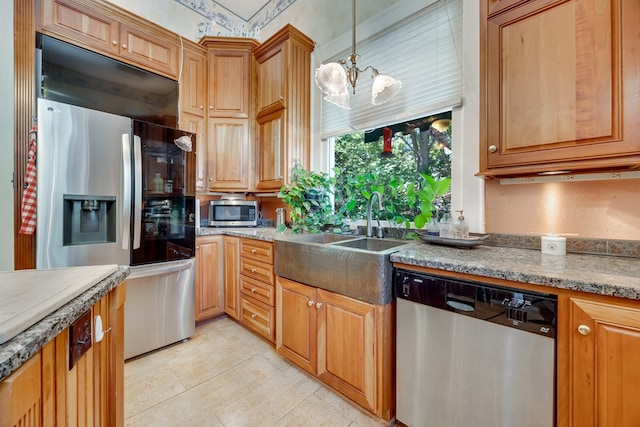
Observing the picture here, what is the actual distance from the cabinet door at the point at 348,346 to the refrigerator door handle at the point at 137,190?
1380 millimetres

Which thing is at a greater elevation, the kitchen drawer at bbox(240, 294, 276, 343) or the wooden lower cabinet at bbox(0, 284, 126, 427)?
the wooden lower cabinet at bbox(0, 284, 126, 427)

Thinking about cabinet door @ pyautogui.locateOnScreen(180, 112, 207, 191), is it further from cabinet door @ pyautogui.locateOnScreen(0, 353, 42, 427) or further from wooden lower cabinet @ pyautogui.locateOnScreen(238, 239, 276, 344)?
cabinet door @ pyautogui.locateOnScreen(0, 353, 42, 427)

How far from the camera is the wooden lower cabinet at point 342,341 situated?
134 cm

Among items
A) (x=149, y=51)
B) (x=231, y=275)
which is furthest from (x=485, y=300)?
(x=149, y=51)

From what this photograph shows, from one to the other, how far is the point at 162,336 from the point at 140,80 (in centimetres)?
221

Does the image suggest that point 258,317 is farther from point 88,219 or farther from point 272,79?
point 272,79

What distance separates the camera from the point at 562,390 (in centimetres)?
91

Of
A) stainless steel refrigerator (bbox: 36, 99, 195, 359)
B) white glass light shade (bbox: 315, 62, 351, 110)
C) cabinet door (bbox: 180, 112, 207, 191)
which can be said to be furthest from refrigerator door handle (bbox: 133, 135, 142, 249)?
white glass light shade (bbox: 315, 62, 351, 110)

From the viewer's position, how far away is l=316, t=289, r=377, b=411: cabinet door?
136 cm

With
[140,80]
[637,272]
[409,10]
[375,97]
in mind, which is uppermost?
[409,10]

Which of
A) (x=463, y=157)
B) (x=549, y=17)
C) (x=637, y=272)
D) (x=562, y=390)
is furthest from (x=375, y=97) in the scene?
(x=562, y=390)

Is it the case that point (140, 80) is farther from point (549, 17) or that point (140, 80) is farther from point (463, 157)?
point (549, 17)

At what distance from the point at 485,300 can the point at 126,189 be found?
87.0 inches

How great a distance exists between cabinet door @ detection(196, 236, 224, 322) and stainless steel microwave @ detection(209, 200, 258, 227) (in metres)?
0.26
